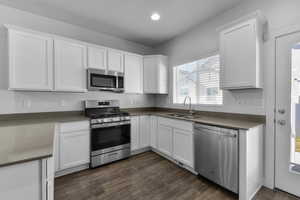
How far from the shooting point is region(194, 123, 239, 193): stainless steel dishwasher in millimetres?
1786

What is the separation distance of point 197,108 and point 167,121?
743 millimetres

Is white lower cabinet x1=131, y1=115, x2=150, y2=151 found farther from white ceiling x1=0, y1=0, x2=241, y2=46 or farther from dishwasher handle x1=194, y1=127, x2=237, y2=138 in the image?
white ceiling x1=0, y1=0, x2=241, y2=46

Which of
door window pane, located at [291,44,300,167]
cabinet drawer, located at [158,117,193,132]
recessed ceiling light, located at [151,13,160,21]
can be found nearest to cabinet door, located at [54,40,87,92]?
recessed ceiling light, located at [151,13,160,21]

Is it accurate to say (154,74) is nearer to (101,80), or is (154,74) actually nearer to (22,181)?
(101,80)

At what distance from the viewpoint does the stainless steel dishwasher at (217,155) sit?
1786 mm

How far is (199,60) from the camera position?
3.03 meters

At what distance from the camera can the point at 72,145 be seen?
238cm

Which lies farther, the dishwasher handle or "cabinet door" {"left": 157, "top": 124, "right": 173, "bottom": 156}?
"cabinet door" {"left": 157, "top": 124, "right": 173, "bottom": 156}

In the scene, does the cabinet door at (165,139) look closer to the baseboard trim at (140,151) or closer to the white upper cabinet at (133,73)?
the baseboard trim at (140,151)

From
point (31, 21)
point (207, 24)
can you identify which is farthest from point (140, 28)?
point (31, 21)

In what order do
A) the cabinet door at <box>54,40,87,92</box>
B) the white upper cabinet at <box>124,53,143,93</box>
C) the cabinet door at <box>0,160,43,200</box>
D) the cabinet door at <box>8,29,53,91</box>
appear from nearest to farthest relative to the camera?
the cabinet door at <box>0,160,43,200</box> < the cabinet door at <box>8,29,53,91</box> < the cabinet door at <box>54,40,87,92</box> < the white upper cabinet at <box>124,53,143,93</box>

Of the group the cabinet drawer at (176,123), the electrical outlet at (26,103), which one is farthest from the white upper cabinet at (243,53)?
the electrical outlet at (26,103)

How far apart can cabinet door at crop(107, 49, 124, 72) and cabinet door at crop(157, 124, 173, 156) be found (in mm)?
1672

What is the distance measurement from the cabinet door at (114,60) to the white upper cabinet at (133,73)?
14 centimetres
